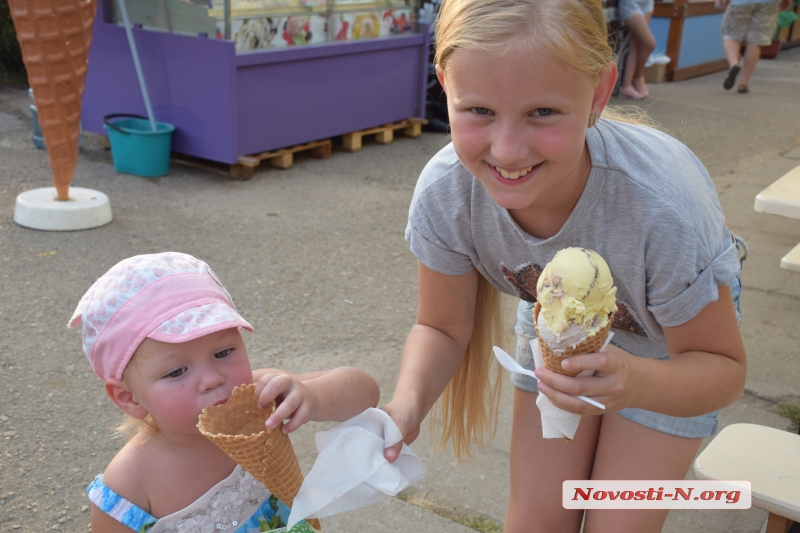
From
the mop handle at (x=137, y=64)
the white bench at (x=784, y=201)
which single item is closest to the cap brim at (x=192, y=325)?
the white bench at (x=784, y=201)

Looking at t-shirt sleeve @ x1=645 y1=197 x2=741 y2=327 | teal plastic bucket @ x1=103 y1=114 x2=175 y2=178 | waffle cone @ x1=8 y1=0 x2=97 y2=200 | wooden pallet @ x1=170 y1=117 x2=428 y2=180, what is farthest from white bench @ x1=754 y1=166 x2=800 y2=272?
teal plastic bucket @ x1=103 y1=114 x2=175 y2=178

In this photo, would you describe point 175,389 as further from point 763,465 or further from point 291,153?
point 291,153

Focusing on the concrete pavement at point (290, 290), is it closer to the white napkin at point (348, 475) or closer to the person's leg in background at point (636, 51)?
the white napkin at point (348, 475)

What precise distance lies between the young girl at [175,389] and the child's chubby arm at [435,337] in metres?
0.19

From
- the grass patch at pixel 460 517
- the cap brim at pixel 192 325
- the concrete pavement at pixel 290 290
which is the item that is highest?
the cap brim at pixel 192 325

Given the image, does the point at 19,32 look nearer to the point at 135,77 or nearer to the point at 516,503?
the point at 135,77

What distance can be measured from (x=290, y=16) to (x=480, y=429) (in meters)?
4.50

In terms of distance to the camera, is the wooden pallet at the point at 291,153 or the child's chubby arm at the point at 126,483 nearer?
the child's chubby arm at the point at 126,483

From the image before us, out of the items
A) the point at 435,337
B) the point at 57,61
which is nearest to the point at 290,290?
the point at 57,61

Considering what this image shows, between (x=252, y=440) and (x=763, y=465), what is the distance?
1503 mm

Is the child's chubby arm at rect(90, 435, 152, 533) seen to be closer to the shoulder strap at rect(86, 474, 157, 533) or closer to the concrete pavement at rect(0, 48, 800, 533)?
the shoulder strap at rect(86, 474, 157, 533)

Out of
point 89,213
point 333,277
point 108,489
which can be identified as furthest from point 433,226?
point 89,213

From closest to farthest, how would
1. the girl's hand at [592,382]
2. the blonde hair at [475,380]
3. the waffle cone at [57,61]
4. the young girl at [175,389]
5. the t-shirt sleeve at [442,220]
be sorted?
the girl's hand at [592,382] < the young girl at [175,389] < the t-shirt sleeve at [442,220] < the blonde hair at [475,380] < the waffle cone at [57,61]

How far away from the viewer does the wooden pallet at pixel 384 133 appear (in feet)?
23.4
